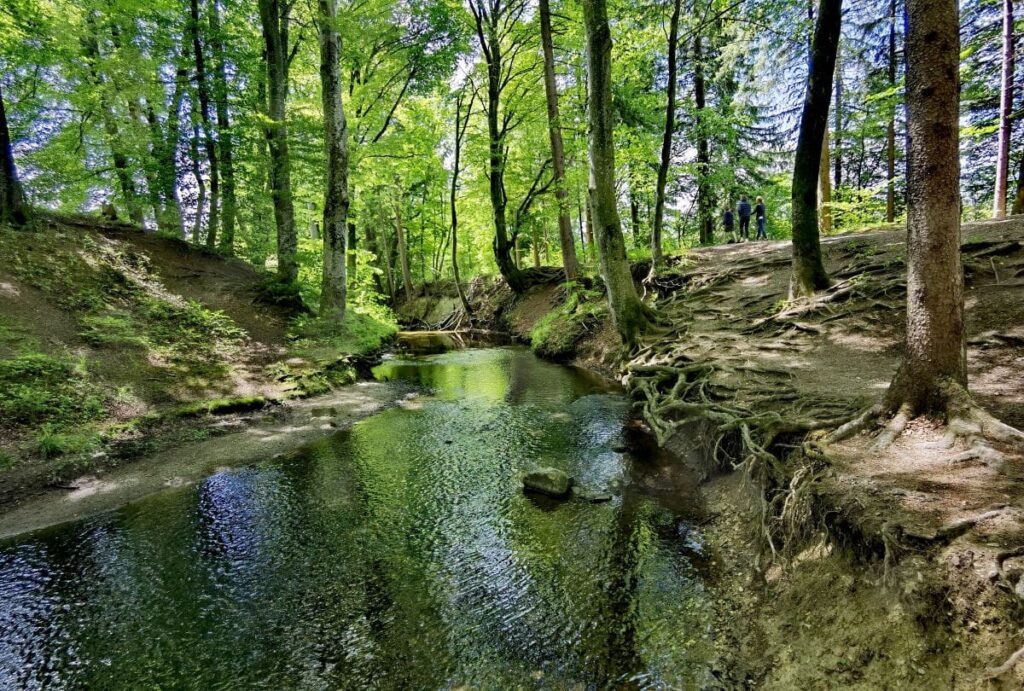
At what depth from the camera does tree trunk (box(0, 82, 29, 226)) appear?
1064cm

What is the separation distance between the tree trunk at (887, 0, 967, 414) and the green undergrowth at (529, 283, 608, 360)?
10.1 m

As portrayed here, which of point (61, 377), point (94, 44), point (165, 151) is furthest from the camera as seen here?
point (94, 44)

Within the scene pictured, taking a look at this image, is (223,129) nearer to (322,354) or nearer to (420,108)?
(322,354)

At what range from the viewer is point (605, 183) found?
34.6 ft

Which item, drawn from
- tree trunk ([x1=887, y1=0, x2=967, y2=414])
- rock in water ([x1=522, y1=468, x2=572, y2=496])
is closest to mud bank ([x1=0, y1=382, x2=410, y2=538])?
rock in water ([x1=522, y1=468, x2=572, y2=496])

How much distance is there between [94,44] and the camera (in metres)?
16.5

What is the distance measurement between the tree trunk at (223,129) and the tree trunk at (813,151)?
15105mm

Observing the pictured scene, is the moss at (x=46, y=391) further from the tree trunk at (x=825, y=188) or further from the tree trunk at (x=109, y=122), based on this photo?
the tree trunk at (x=825, y=188)

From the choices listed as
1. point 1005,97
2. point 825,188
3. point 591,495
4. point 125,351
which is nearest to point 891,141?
point 825,188

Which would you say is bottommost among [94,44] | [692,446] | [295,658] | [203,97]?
[295,658]

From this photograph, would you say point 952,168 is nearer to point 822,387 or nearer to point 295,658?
point 822,387

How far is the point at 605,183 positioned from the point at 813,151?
388cm

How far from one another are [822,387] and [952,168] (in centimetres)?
328

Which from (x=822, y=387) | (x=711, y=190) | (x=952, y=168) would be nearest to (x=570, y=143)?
(x=711, y=190)
